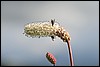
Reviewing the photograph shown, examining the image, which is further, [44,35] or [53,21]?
[53,21]

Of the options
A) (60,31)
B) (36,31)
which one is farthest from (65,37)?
(36,31)

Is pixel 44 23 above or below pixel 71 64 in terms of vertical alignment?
above

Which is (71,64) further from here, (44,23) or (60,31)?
(44,23)

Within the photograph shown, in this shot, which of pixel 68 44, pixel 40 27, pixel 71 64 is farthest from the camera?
pixel 40 27

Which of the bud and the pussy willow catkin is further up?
the pussy willow catkin

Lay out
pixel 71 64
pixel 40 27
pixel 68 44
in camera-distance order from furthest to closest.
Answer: pixel 40 27 → pixel 68 44 → pixel 71 64

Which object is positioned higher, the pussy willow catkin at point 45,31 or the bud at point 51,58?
the pussy willow catkin at point 45,31

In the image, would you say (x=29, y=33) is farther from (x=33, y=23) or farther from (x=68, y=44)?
(x=68, y=44)
